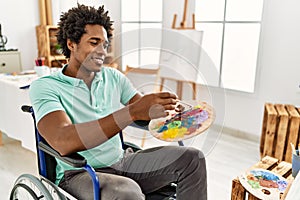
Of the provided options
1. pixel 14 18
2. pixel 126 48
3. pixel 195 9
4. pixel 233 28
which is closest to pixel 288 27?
pixel 233 28

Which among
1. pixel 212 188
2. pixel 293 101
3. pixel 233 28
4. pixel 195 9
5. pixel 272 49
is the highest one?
pixel 195 9

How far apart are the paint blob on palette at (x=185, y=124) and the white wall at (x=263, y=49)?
1.11m

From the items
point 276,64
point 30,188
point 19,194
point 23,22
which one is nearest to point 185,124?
point 30,188

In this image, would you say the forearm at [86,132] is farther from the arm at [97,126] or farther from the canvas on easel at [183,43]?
the canvas on easel at [183,43]

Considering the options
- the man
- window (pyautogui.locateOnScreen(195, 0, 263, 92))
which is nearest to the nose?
the man

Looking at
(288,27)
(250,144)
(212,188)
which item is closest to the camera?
(212,188)

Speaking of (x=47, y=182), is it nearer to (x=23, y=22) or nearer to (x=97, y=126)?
(x=97, y=126)

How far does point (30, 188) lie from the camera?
1215 millimetres

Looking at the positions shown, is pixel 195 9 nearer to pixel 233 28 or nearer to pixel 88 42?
pixel 233 28

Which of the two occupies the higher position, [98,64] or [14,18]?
[14,18]

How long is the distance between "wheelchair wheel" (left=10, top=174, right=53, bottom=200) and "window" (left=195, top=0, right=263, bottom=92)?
77.5 inches

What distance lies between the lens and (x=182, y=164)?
1.21m

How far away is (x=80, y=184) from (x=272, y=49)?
7.38 ft

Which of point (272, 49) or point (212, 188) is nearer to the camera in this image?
point (212, 188)
